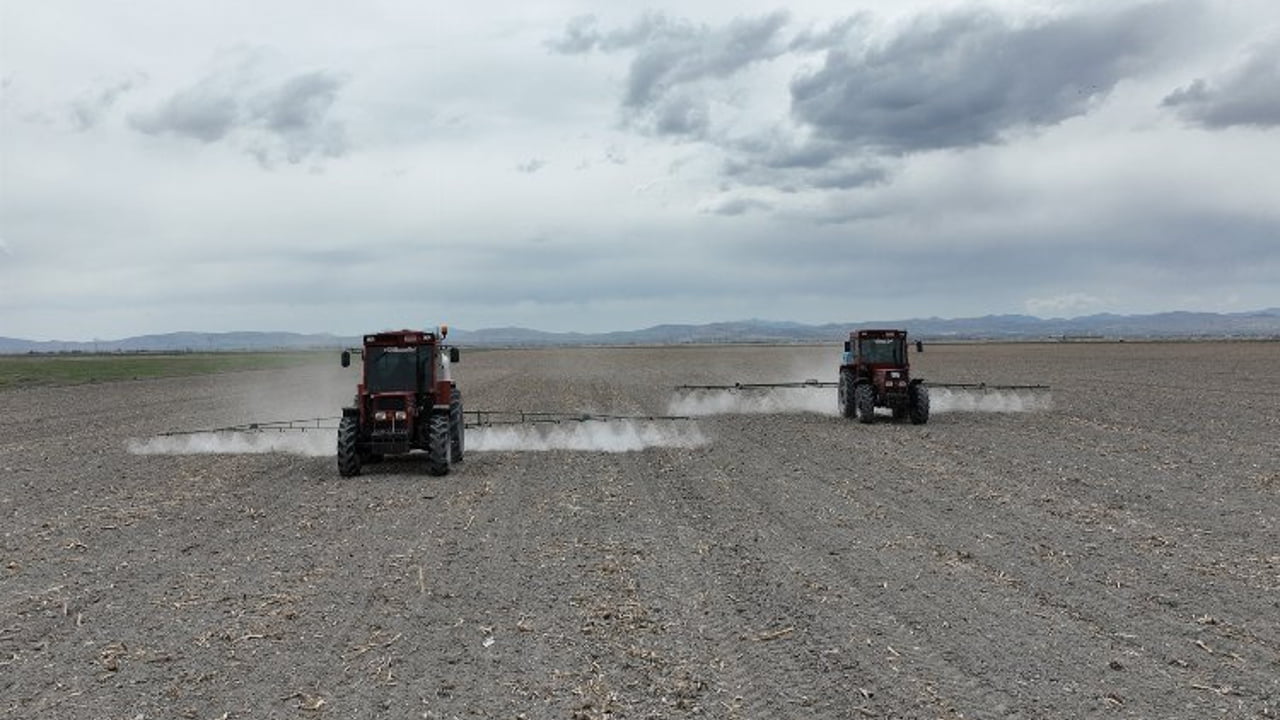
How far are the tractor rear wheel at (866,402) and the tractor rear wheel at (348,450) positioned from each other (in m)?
13.5

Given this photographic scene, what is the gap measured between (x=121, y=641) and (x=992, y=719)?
6703 mm

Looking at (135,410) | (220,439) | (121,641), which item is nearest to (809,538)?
(121,641)

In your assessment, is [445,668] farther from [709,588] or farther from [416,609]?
[709,588]

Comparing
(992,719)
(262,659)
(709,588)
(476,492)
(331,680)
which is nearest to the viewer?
(992,719)

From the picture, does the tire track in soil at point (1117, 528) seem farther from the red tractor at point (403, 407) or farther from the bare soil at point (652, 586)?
the red tractor at point (403, 407)

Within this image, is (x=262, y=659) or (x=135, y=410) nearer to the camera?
(x=262, y=659)

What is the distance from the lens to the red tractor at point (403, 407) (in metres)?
16.9

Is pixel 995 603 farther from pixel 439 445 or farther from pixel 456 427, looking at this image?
pixel 456 427

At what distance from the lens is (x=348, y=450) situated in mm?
16797

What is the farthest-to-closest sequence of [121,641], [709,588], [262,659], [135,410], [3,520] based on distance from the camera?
[135,410] < [3,520] < [709,588] < [121,641] < [262,659]

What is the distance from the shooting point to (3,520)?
13.3 metres

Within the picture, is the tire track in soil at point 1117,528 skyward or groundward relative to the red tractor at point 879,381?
groundward

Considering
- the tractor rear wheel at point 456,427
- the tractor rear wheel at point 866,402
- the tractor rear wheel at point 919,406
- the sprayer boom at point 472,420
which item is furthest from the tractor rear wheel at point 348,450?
the tractor rear wheel at point 919,406

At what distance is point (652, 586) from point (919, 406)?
17.1 m
